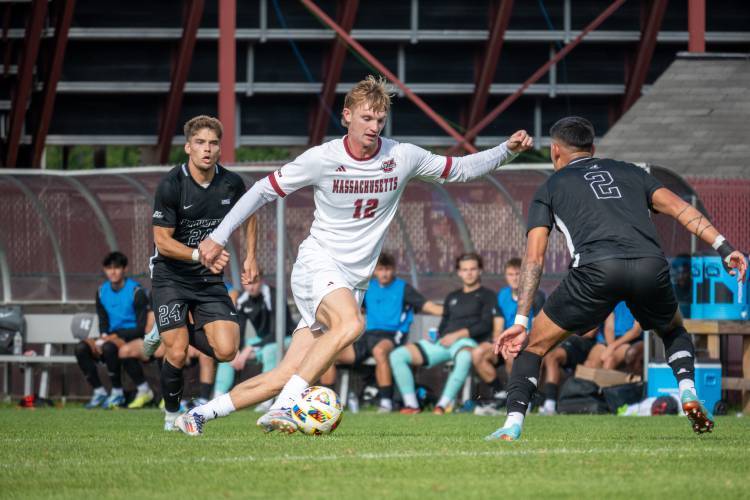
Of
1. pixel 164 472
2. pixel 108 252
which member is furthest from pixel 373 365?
pixel 164 472

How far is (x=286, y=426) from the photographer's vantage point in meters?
8.09

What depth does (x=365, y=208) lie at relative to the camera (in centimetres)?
832

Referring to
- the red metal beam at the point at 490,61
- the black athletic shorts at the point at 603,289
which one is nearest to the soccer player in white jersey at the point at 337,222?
the black athletic shorts at the point at 603,289

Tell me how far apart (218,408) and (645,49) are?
18701 millimetres

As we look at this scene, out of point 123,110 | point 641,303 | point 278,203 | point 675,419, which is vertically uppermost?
point 123,110

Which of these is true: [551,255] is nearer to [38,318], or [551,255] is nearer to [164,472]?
[38,318]

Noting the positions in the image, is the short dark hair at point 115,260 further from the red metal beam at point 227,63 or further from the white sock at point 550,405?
the red metal beam at point 227,63

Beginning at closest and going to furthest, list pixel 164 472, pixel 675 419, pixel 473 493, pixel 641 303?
pixel 473 493
pixel 164 472
pixel 641 303
pixel 675 419

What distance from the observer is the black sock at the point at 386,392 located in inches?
570

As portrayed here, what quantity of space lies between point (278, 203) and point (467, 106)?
41.5ft

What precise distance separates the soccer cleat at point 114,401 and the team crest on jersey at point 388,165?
772 cm

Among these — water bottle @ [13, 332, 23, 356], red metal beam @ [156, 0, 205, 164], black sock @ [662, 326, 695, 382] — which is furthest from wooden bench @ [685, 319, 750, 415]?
red metal beam @ [156, 0, 205, 164]

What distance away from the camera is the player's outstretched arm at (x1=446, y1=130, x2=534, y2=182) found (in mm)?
8523

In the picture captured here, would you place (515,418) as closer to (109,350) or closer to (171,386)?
(171,386)
